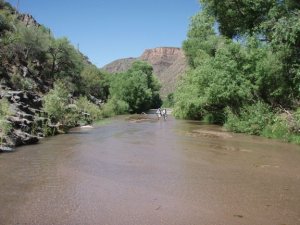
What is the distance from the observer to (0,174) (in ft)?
46.3

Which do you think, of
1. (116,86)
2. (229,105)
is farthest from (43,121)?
(116,86)

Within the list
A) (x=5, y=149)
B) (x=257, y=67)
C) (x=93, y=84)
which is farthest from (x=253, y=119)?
(x=93, y=84)

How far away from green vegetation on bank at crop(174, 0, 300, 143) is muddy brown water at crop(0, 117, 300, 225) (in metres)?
6.71

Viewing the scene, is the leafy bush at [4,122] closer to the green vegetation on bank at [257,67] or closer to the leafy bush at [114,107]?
the green vegetation on bank at [257,67]

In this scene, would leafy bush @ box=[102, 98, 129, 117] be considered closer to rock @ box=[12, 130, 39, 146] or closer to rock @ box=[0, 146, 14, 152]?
rock @ box=[12, 130, 39, 146]

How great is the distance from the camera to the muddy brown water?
31.3ft

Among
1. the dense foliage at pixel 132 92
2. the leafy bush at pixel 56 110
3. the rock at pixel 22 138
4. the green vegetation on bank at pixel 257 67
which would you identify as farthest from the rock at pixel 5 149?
the dense foliage at pixel 132 92

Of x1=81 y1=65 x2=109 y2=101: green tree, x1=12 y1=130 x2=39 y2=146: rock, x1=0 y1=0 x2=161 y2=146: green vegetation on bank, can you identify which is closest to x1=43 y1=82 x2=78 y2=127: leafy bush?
x1=0 y1=0 x2=161 y2=146: green vegetation on bank

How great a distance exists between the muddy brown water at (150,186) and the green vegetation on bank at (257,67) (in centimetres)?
671

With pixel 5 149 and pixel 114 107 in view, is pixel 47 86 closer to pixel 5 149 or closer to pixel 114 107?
pixel 114 107

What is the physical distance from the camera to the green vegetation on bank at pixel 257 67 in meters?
25.4

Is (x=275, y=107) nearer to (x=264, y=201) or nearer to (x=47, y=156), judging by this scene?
(x=47, y=156)

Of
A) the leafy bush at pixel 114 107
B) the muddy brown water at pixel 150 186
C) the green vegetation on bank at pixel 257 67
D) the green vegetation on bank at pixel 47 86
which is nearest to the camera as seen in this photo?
the muddy brown water at pixel 150 186

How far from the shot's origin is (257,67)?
97.7ft
